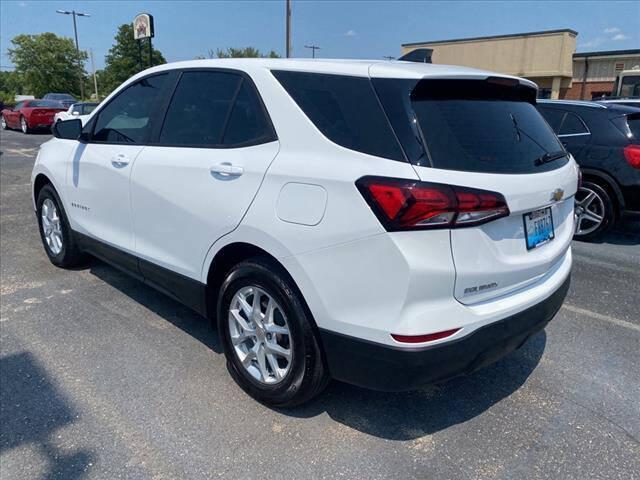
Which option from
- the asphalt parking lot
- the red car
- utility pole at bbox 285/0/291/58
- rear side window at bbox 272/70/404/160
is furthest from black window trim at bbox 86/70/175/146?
utility pole at bbox 285/0/291/58

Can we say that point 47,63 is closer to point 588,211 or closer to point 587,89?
point 587,89

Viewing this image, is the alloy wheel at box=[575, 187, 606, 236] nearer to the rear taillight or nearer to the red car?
the rear taillight

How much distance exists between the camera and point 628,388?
2871 mm

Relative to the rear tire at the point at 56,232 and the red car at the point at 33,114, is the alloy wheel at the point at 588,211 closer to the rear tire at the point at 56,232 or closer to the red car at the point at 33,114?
the rear tire at the point at 56,232

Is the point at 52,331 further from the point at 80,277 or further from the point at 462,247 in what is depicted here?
the point at 462,247

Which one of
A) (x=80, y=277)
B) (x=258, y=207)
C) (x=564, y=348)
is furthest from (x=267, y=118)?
(x=80, y=277)

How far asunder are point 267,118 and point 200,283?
1.04m

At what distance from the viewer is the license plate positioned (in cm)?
231

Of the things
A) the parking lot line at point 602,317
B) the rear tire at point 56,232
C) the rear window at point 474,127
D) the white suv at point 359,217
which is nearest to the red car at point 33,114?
the rear tire at point 56,232

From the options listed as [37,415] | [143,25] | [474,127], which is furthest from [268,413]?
[143,25]

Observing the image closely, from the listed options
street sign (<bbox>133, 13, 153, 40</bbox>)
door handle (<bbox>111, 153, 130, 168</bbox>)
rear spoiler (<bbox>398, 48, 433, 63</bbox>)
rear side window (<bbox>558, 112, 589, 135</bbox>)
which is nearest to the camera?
rear spoiler (<bbox>398, 48, 433, 63</bbox>)

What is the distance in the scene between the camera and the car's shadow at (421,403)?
8.33ft

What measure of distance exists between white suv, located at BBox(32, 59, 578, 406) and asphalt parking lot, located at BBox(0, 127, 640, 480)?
0.28 metres

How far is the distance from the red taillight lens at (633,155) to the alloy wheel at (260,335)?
501 cm
